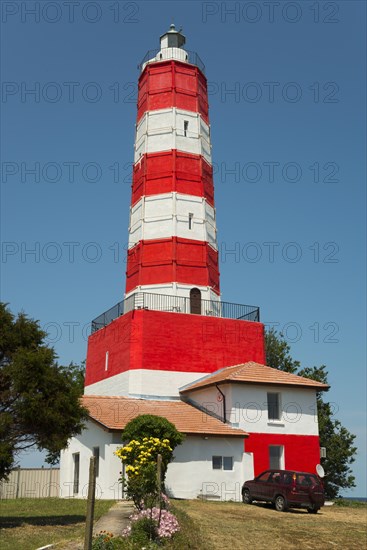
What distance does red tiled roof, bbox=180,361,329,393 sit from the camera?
91.4ft

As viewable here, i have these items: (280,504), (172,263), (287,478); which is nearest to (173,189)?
(172,263)

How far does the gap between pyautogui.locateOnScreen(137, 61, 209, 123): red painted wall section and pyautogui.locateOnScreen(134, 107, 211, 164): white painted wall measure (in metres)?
0.51

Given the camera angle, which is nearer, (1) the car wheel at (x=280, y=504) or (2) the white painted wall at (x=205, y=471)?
(1) the car wheel at (x=280, y=504)

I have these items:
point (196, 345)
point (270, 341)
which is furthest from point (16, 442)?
point (270, 341)

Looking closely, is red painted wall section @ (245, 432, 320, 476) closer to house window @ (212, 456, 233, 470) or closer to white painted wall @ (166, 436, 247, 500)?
white painted wall @ (166, 436, 247, 500)

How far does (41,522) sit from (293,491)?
29.7ft

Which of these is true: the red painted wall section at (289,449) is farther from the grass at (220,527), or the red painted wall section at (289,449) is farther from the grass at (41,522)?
the grass at (41,522)

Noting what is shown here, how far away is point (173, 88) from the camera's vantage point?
35.7 metres

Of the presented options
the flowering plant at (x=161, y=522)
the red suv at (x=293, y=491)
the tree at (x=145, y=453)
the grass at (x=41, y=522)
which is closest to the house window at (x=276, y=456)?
the red suv at (x=293, y=491)

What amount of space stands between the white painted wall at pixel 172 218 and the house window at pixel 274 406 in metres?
9.05

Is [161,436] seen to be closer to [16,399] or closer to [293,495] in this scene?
[293,495]

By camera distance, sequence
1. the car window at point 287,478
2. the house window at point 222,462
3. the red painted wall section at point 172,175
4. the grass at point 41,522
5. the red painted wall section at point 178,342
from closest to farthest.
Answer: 1. the grass at point 41,522
2. the car window at point 287,478
3. the house window at point 222,462
4. the red painted wall section at point 178,342
5. the red painted wall section at point 172,175

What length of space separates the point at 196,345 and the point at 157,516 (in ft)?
58.0

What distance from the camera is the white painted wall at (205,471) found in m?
25.3
